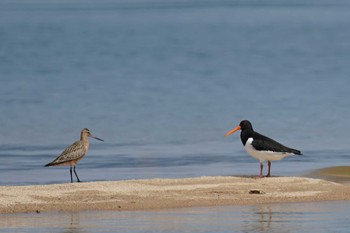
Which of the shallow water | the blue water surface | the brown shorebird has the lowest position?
the shallow water

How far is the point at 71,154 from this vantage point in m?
17.2

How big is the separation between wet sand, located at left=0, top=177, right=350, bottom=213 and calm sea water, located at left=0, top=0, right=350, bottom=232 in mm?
1662

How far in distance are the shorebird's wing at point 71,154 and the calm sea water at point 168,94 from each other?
479mm

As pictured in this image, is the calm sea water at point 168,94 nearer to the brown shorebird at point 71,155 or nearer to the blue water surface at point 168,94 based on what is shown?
the blue water surface at point 168,94

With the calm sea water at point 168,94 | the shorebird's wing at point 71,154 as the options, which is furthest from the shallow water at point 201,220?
the shorebird's wing at point 71,154

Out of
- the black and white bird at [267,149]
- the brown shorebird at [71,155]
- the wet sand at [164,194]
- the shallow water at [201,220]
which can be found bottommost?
the shallow water at [201,220]

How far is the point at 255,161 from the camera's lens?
19.8 metres

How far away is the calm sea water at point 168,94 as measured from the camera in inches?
789

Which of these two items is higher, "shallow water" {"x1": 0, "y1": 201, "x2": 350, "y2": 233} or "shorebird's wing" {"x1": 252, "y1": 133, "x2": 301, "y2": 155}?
"shorebird's wing" {"x1": 252, "y1": 133, "x2": 301, "y2": 155}

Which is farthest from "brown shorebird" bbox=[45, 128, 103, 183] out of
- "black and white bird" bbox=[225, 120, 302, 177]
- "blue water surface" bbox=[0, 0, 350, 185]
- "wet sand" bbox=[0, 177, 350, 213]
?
"black and white bird" bbox=[225, 120, 302, 177]

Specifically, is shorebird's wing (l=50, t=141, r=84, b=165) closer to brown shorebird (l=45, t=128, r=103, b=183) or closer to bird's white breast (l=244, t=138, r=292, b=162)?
brown shorebird (l=45, t=128, r=103, b=183)

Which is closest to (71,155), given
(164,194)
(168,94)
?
(164,194)

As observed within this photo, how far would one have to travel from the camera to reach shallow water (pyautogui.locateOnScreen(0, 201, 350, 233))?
1272 cm

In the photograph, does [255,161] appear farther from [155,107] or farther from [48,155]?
[155,107]
